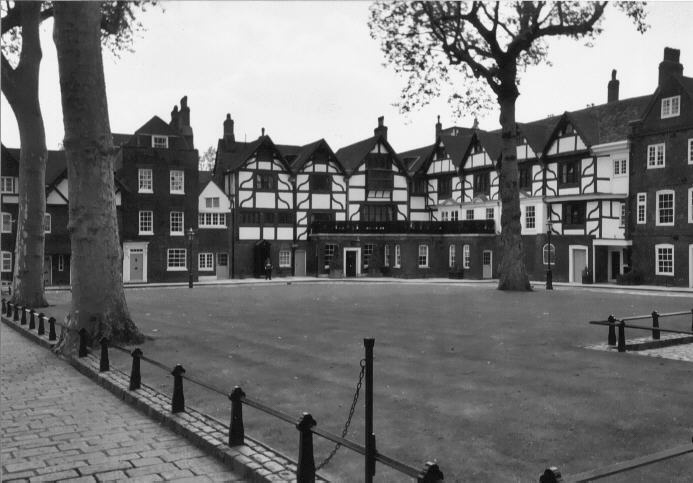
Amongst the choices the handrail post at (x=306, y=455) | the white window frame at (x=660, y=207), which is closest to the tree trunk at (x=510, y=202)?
the white window frame at (x=660, y=207)

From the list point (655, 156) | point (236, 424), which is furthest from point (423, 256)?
point (236, 424)

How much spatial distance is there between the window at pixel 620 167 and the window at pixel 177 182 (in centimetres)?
3072

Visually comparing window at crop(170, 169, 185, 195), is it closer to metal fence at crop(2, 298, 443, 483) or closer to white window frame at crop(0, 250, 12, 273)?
white window frame at crop(0, 250, 12, 273)

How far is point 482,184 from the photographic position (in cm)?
5131

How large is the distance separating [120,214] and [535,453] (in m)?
42.9

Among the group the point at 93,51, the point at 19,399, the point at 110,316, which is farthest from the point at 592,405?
the point at 93,51

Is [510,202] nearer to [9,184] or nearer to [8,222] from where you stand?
[8,222]

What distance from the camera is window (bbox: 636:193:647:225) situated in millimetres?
39156

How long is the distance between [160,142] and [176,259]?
A: 8842mm

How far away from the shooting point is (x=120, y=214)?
45000 millimetres

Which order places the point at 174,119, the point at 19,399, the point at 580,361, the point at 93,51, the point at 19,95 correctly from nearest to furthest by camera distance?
the point at 19,399 < the point at 580,361 < the point at 93,51 < the point at 19,95 < the point at 174,119

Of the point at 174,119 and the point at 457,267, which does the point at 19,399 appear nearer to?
the point at 457,267

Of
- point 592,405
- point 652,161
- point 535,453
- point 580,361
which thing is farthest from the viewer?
point 652,161

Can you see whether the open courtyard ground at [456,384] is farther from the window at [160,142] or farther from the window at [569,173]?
the window at [160,142]
